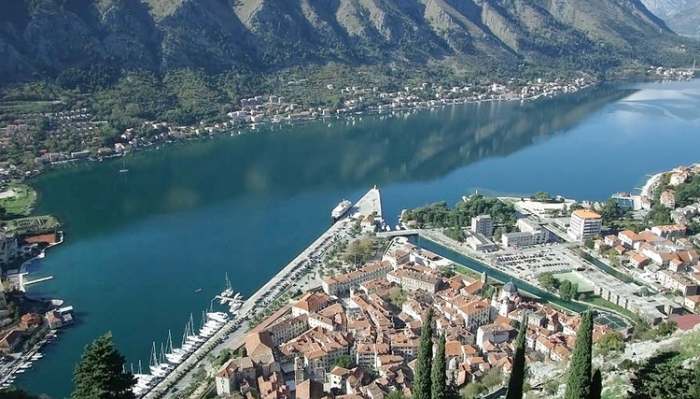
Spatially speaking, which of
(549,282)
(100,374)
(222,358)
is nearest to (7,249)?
(222,358)

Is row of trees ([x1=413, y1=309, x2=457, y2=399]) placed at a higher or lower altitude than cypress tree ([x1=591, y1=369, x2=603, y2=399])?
lower

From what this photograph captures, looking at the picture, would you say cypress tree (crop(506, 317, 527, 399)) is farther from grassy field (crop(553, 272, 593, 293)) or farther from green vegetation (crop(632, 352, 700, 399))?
grassy field (crop(553, 272, 593, 293))

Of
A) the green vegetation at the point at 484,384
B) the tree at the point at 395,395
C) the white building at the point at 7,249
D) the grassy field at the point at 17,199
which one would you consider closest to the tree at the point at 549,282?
the green vegetation at the point at 484,384

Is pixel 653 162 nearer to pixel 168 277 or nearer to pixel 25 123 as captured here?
pixel 168 277

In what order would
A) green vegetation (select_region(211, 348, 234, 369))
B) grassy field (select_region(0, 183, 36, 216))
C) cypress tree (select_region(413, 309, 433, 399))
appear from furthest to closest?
grassy field (select_region(0, 183, 36, 216)) < green vegetation (select_region(211, 348, 234, 369)) < cypress tree (select_region(413, 309, 433, 399))

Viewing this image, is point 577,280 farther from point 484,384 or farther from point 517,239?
point 484,384

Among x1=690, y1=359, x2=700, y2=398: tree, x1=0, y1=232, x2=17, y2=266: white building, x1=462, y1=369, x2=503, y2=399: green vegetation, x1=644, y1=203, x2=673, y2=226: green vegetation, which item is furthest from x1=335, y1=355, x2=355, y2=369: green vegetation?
x1=644, y1=203, x2=673, y2=226: green vegetation

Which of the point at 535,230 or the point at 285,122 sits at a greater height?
the point at 285,122
